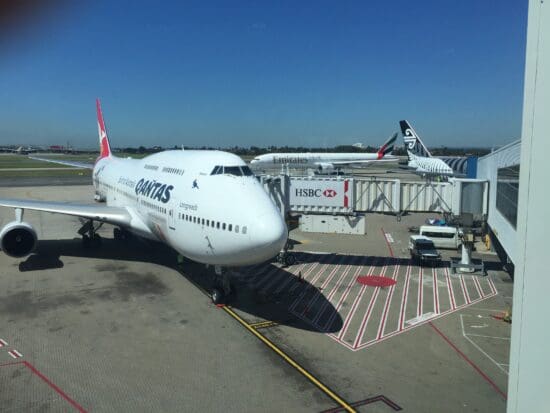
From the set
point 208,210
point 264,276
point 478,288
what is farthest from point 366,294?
point 208,210

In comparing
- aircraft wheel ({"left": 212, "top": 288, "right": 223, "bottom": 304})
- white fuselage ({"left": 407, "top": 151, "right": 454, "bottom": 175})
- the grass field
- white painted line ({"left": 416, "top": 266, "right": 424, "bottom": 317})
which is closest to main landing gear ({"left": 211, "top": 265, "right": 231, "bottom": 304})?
aircraft wheel ({"left": 212, "top": 288, "right": 223, "bottom": 304})

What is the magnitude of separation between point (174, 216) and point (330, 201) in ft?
34.0

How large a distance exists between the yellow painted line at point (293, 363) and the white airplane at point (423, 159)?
1682 inches

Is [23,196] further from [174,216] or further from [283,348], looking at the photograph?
[283,348]

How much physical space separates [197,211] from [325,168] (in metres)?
66.8

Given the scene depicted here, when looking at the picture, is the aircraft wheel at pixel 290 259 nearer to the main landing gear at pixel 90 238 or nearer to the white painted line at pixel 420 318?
the white painted line at pixel 420 318

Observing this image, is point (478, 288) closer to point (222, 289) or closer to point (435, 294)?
point (435, 294)

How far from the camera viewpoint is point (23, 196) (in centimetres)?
5525

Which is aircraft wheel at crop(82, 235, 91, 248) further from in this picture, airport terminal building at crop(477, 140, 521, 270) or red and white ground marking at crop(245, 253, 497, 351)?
airport terminal building at crop(477, 140, 521, 270)

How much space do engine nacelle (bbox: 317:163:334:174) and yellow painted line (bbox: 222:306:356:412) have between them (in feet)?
216

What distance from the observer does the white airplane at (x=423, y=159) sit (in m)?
54.6

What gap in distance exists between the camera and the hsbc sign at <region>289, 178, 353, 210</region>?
990 inches

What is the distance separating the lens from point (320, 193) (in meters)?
25.5

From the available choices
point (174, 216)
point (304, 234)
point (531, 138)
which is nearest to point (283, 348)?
point (174, 216)
